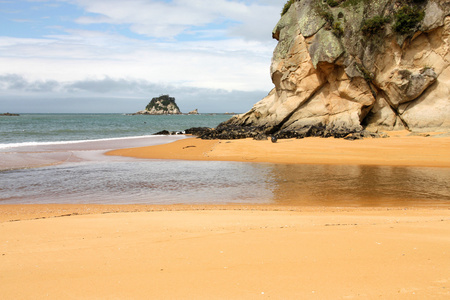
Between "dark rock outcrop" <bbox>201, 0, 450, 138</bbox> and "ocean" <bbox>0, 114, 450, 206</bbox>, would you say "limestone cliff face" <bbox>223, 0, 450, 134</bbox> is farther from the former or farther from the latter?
"ocean" <bbox>0, 114, 450, 206</bbox>

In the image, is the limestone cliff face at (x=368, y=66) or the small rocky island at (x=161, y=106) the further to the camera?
the small rocky island at (x=161, y=106)

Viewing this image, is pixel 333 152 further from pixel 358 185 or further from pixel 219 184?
pixel 219 184

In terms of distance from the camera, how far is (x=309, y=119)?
92.1 ft

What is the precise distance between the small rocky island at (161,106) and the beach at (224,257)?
16547 cm

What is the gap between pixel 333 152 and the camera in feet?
61.7

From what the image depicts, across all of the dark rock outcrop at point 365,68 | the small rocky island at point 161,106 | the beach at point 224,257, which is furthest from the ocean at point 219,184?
the small rocky island at point 161,106

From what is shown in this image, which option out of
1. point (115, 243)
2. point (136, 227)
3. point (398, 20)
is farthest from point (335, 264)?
point (398, 20)

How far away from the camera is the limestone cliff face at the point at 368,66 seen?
2528cm

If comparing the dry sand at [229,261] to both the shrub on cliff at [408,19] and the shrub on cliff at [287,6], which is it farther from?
the shrub on cliff at [287,6]

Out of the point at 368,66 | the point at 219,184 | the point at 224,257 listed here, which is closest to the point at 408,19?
the point at 368,66

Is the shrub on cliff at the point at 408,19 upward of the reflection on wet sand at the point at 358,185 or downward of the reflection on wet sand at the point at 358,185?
upward

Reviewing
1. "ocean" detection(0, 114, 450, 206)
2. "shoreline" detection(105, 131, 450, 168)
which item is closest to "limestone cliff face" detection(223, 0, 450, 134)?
"shoreline" detection(105, 131, 450, 168)

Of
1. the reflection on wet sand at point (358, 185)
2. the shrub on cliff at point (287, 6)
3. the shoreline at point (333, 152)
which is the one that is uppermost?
the shrub on cliff at point (287, 6)

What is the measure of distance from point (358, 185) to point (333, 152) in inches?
289
